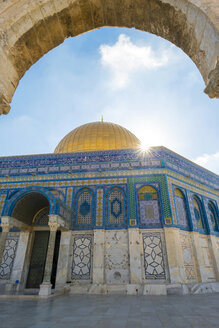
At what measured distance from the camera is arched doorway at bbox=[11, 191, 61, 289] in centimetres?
980

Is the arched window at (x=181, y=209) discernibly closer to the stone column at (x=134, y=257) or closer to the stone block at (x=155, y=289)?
the stone column at (x=134, y=257)

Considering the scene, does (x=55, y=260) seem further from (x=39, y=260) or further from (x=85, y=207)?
(x=85, y=207)

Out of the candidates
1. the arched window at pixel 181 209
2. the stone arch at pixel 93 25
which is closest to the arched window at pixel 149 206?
the arched window at pixel 181 209

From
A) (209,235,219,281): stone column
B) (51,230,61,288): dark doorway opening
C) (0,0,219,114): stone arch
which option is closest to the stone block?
(209,235,219,281): stone column

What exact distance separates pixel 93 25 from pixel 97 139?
10910 mm

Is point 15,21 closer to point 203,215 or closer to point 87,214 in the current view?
point 87,214

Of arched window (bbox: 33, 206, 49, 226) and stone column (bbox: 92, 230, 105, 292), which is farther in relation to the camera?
arched window (bbox: 33, 206, 49, 226)

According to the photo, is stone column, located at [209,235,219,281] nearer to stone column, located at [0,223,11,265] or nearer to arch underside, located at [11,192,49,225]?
arch underside, located at [11,192,49,225]

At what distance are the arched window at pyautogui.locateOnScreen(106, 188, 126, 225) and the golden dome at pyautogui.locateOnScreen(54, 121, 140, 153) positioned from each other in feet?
13.2

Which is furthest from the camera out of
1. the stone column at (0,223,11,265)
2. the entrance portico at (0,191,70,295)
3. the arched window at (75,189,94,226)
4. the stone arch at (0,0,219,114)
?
the arched window at (75,189,94,226)

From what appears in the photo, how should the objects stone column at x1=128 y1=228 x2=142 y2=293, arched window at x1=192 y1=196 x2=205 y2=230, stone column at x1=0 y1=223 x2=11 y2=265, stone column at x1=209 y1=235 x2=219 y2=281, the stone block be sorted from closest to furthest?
the stone block
stone column at x1=128 y1=228 x2=142 y2=293
stone column at x1=0 y1=223 x2=11 y2=265
stone column at x1=209 y1=235 x2=219 y2=281
arched window at x1=192 y1=196 x2=205 y2=230

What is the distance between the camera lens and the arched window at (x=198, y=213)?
36.2 feet

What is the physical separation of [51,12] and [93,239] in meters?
8.61

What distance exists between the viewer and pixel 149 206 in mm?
9914
